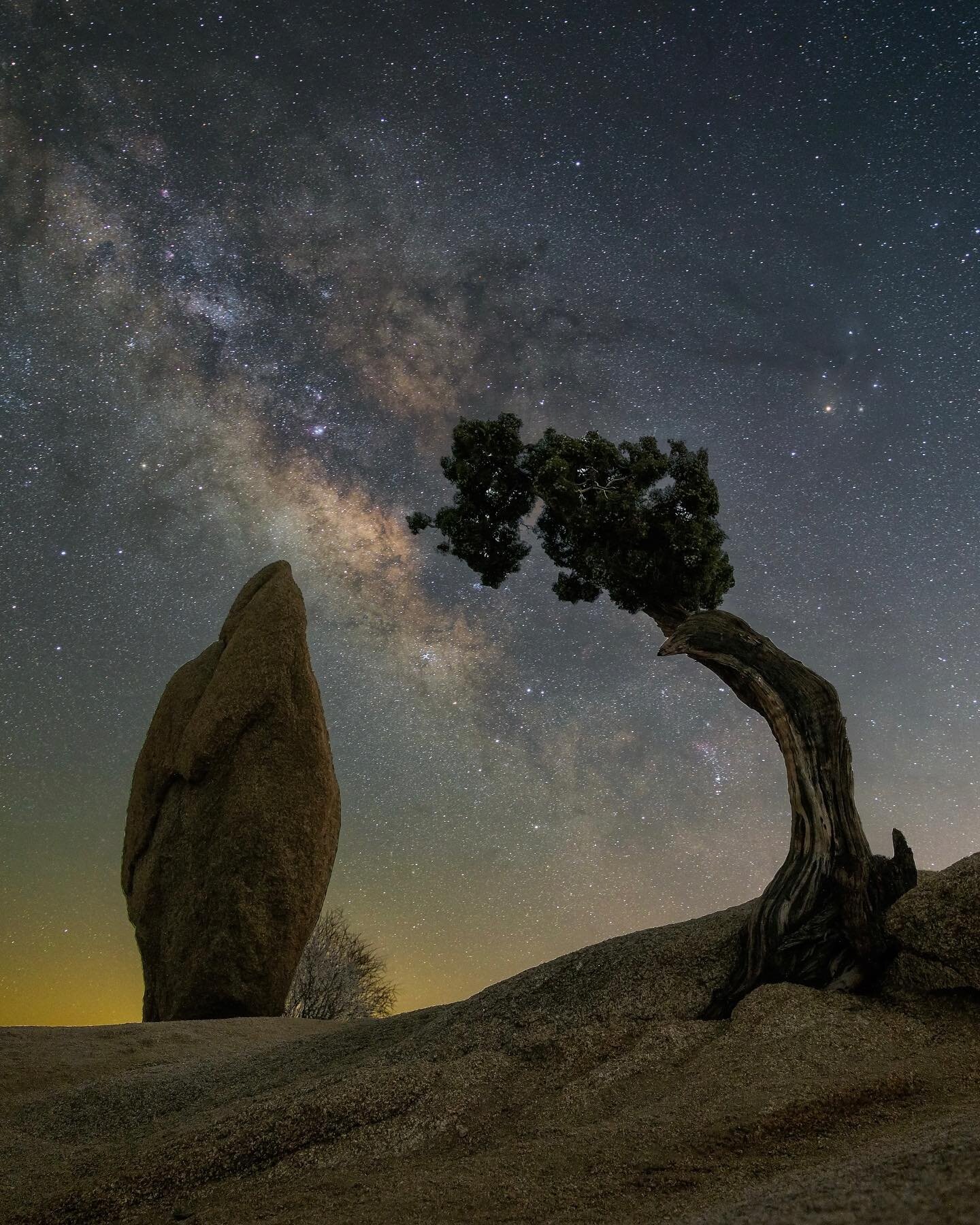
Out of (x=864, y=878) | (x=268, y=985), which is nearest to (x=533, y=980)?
(x=864, y=878)

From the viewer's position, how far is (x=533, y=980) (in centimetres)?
895

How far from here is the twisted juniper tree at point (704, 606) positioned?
7797mm

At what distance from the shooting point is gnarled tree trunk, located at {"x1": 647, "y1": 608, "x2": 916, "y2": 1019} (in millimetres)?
7629

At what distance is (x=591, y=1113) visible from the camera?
213 inches

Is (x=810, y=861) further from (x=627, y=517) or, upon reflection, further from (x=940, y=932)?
(x=627, y=517)

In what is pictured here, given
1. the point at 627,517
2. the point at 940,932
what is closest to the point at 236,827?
the point at 627,517

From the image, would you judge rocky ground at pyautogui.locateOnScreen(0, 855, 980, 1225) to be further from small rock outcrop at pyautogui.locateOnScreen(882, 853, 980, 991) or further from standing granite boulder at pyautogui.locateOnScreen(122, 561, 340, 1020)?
standing granite boulder at pyautogui.locateOnScreen(122, 561, 340, 1020)

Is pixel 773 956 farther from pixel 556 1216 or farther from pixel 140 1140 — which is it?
pixel 140 1140

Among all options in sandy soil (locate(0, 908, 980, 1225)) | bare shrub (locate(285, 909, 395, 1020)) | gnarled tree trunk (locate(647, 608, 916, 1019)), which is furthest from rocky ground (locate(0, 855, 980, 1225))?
bare shrub (locate(285, 909, 395, 1020))

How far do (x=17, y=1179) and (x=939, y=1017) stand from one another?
7.78 meters

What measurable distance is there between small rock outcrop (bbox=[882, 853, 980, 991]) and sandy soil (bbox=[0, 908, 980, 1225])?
0.21 meters

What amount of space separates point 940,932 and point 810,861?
165cm

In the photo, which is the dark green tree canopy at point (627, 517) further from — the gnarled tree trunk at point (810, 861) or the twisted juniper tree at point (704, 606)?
the gnarled tree trunk at point (810, 861)

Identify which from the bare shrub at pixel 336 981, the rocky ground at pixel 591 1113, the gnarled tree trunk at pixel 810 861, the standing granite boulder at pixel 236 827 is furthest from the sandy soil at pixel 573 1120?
the bare shrub at pixel 336 981
